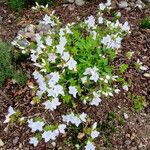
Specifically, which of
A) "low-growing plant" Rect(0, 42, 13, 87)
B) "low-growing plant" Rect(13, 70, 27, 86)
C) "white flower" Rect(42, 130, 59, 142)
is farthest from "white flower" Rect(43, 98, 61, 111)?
"low-growing plant" Rect(0, 42, 13, 87)

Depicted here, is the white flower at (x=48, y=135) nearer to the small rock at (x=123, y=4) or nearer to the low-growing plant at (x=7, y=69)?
the low-growing plant at (x=7, y=69)

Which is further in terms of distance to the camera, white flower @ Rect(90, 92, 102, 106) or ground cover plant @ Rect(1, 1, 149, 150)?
white flower @ Rect(90, 92, 102, 106)

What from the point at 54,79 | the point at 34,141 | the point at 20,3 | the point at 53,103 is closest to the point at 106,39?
the point at 54,79

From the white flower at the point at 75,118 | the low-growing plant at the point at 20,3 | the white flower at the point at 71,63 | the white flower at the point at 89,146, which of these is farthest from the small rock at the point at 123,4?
the white flower at the point at 89,146

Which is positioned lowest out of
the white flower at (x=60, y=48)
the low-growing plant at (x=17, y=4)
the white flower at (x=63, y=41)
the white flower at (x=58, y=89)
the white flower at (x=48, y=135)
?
the white flower at (x=48, y=135)

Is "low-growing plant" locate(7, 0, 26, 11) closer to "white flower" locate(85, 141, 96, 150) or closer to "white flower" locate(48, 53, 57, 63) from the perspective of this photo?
"white flower" locate(48, 53, 57, 63)

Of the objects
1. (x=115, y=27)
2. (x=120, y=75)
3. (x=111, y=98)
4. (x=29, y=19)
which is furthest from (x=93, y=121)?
(x=29, y=19)

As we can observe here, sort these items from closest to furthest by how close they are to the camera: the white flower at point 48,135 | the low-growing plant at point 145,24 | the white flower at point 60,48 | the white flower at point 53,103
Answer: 1. the white flower at point 48,135
2. the white flower at point 53,103
3. the white flower at point 60,48
4. the low-growing plant at point 145,24

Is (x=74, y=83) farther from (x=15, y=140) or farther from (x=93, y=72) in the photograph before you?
(x=15, y=140)
